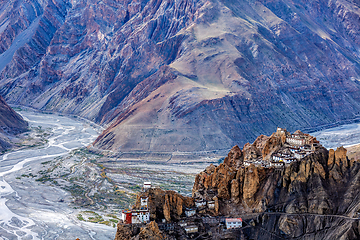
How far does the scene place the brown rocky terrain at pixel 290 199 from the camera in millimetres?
76000

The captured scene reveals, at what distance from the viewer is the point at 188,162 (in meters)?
174

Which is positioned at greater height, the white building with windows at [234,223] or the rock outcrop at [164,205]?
the rock outcrop at [164,205]

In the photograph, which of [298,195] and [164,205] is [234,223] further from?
[164,205]

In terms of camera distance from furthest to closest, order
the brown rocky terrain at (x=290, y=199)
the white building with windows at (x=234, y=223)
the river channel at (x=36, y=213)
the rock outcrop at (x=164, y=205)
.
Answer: the river channel at (x=36, y=213) → the rock outcrop at (x=164, y=205) → the white building with windows at (x=234, y=223) → the brown rocky terrain at (x=290, y=199)

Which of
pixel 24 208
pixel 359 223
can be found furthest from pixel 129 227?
pixel 24 208

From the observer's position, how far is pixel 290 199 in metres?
80.2

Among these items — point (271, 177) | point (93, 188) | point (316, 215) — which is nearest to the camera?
point (316, 215)

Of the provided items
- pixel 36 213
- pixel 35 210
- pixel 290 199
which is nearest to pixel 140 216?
pixel 290 199

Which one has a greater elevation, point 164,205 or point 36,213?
point 164,205

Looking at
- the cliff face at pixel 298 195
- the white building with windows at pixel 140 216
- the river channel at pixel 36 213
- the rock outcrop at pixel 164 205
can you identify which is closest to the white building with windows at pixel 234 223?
the cliff face at pixel 298 195

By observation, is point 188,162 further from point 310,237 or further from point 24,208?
point 310,237

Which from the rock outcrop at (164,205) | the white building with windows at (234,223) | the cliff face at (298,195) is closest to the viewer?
the cliff face at (298,195)

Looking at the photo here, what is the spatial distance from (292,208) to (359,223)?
38.4 feet

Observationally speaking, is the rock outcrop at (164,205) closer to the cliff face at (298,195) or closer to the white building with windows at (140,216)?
the white building with windows at (140,216)
